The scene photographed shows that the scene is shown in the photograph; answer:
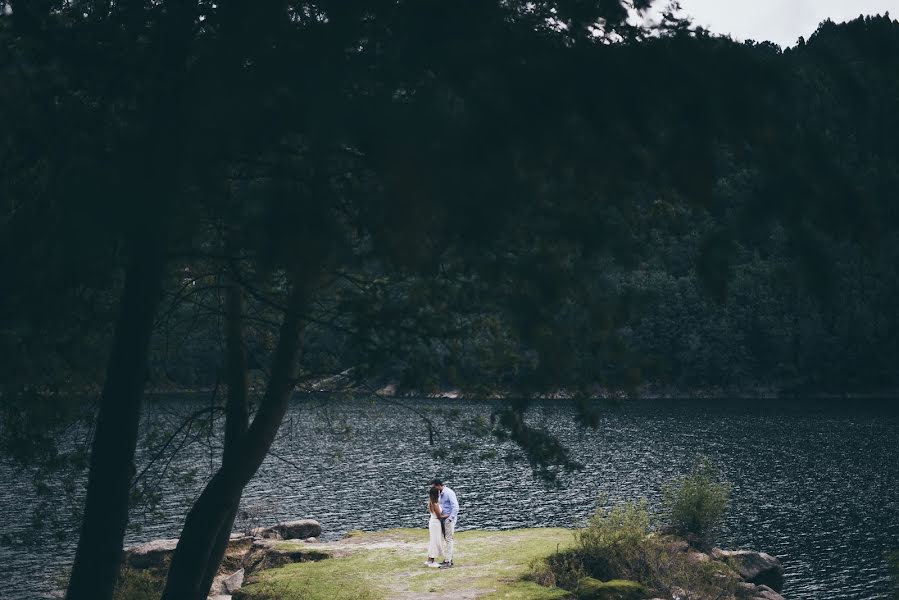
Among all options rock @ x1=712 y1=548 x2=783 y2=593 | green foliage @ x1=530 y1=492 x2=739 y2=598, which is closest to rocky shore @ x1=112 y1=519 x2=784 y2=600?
rock @ x1=712 y1=548 x2=783 y2=593

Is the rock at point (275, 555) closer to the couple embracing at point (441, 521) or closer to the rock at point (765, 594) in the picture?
the couple embracing at point (441, 521)

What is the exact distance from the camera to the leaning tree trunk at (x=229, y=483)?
1202 centimetres

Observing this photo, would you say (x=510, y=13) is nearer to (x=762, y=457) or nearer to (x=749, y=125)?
(x=749, y=125)

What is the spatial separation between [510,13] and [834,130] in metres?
3.20

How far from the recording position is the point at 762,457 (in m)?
61.8

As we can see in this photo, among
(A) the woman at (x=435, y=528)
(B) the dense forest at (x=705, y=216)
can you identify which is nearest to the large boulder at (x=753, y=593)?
(A) the woman at (x=435, y=528)

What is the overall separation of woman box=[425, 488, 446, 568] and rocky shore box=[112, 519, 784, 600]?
0.48 metres

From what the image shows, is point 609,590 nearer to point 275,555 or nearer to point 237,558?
point 275,555

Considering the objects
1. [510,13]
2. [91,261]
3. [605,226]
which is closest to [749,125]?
[605,226]

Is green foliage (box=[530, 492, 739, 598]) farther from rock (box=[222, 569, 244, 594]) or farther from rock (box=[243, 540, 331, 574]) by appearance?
rock (box=[222, 569, 244, 594])

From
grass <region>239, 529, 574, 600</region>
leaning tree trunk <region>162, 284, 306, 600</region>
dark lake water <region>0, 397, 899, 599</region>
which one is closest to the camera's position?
leaning tree trunk <region>162, 284, 306, 600</region>

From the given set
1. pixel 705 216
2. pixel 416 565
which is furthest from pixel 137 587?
pixel 705 216

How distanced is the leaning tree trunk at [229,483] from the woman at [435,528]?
7611 millimetres

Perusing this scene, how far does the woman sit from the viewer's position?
21.0 m
